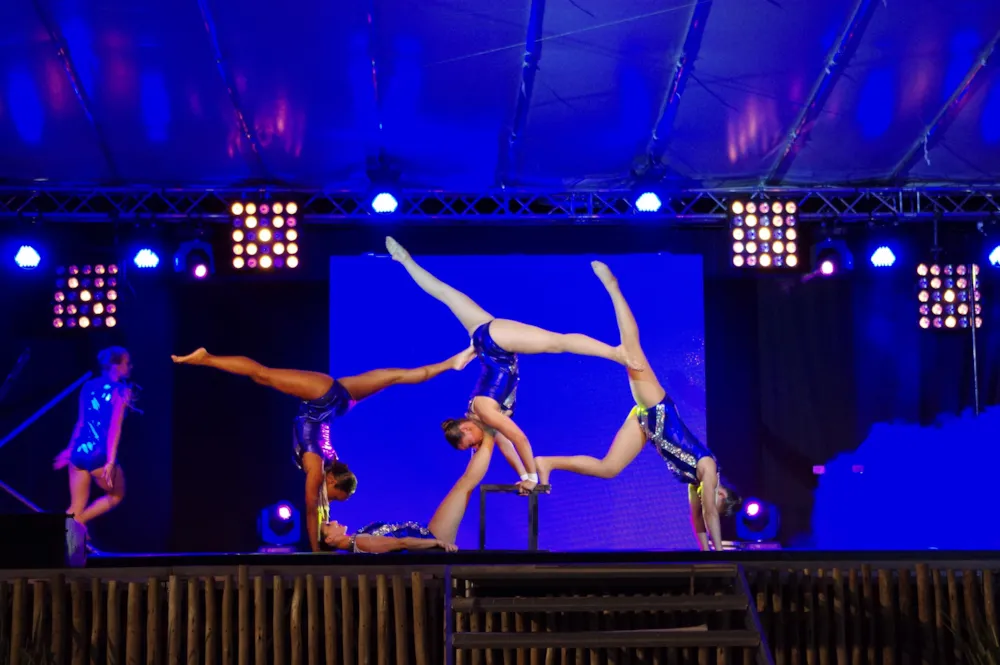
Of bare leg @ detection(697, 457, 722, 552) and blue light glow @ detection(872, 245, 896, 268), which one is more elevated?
blue light glow @ detection(872, 245, 896, 268)

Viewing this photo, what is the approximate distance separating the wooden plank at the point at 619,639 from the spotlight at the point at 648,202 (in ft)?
16.9

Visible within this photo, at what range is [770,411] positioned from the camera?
10570 mm

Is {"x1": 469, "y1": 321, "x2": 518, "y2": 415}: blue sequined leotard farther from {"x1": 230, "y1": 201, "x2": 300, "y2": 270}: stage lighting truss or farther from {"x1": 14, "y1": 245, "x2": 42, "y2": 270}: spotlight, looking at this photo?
{"x1": 14, "y1": 245, "x2": 42, "y2": 270}: spotlight

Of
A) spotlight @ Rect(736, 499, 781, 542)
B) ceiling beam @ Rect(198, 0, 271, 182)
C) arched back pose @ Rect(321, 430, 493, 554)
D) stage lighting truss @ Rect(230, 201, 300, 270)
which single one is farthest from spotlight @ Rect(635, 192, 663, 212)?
ceiling beam @ Rect(198, 0, 271, 182)

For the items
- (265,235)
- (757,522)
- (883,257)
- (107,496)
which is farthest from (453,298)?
(883,257)

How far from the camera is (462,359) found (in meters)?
10.5

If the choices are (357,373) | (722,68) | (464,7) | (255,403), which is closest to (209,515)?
(255,403)

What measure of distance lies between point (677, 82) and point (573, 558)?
443 centimetres

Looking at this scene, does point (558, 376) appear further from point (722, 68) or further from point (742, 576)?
point (742, 576)

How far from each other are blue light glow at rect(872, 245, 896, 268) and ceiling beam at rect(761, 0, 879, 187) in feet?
3.43

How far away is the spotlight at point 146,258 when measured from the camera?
10234mm

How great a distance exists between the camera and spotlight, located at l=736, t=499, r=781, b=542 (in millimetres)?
10117

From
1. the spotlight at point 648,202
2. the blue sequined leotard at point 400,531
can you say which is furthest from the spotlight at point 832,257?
the blue sequined leotard at point 400,531

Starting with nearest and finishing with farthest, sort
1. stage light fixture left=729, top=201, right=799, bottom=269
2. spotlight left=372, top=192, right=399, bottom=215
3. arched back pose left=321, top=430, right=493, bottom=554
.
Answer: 1. arched back pose left=321, top=430, right=493, bottom=554
2. spotlight left=372, top=192, right=399, bottom=215
3. stage light fixture left=729, top=201, right=799, bottom=269
